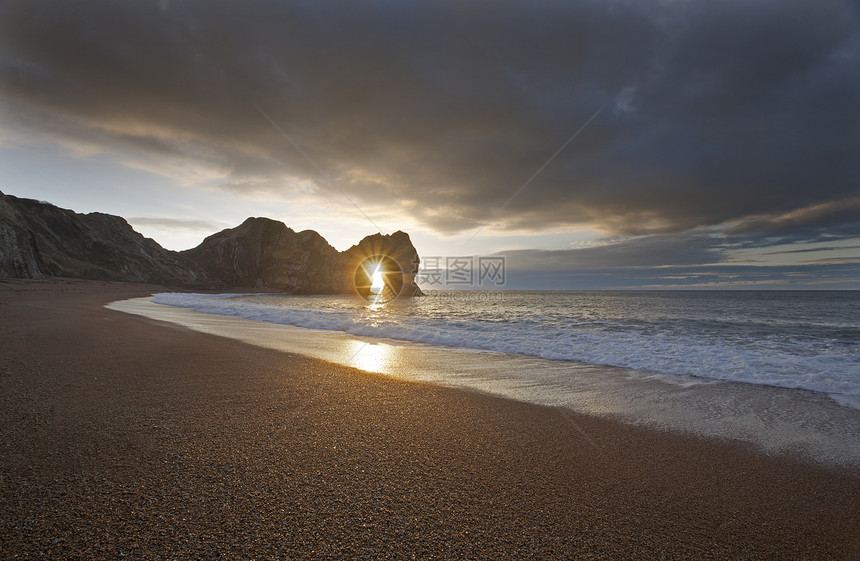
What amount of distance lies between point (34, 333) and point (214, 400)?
783 cm

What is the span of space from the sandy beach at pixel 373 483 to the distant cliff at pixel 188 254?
174 feet

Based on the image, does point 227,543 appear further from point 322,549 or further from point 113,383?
point 113,383

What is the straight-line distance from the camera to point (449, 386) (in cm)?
542

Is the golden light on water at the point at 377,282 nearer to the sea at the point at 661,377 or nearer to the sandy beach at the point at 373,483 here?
the sea at the point at 661,377

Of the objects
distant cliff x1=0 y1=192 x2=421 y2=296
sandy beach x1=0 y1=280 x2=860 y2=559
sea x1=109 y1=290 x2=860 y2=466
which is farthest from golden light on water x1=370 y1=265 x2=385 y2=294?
sandy beach x1=0 y1=280 x2=860 y2=559

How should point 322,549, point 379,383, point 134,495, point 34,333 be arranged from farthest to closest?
point 34,333, point 379,383, point 134,495, point 322,549

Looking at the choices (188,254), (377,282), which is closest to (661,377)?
(377,282)

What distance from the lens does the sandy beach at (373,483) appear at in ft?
6.00

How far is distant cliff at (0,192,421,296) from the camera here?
44.2 m

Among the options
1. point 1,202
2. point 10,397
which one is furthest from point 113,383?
point 1,202

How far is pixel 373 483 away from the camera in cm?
242

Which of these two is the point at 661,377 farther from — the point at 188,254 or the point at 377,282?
the point at 188,254

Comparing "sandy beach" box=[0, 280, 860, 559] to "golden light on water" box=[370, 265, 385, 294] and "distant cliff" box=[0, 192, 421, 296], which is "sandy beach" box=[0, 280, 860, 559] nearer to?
"distant cliff" box=[0, 192, 421, 296]

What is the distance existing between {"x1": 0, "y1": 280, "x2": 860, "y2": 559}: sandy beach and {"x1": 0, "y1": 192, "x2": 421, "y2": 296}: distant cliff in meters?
53.2
